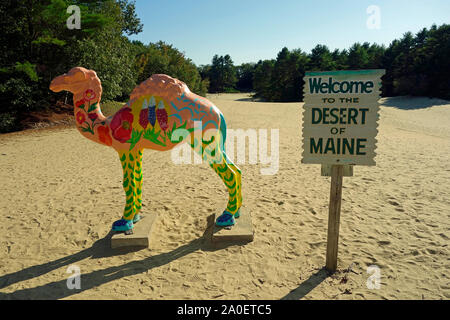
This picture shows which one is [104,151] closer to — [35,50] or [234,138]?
[234,138]

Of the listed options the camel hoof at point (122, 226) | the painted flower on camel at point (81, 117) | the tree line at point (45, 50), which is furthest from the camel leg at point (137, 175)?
the tree line at point (45, 50)

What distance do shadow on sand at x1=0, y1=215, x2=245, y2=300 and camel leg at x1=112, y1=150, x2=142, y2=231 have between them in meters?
0.34

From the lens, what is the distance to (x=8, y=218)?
4.86 meters

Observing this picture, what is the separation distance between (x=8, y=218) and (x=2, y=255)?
4.40ft

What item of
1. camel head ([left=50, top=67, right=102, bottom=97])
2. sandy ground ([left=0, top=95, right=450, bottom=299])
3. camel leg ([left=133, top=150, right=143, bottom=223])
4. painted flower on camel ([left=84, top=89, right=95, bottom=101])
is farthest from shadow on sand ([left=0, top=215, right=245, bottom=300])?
camel head ([left=50, top=67, right=102, bottom=97])

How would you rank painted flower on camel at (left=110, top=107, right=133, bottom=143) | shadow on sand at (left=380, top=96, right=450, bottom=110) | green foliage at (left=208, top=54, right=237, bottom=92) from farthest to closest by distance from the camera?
green foliage at (left=208, top=54, right=237, bottom=92) < shadow on sand at (left=380, top=96, right=450, bottom=110) < painted flower on camel at (left=110, top=107, right=133, bottom=143)

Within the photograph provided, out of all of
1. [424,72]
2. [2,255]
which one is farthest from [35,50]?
[424,72]

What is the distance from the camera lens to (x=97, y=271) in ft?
11.1

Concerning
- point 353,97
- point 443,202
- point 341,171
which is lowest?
point 443,202

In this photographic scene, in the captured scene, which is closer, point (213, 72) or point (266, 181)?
point (266, 181)

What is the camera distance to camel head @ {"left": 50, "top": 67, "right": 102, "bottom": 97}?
3557mm

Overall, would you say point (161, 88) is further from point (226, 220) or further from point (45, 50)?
point (45, 50)

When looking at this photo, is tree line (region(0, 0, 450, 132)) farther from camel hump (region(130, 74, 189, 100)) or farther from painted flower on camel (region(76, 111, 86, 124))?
camel hump (region(130, 74, 189, 100))

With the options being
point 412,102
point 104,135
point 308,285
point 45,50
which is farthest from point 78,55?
point 412,102
